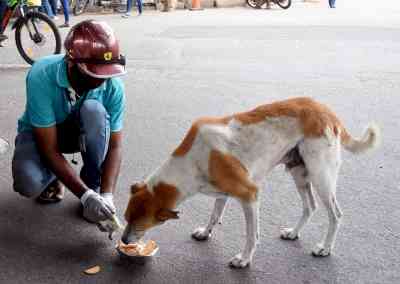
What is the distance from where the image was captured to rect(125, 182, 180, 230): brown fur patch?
2.97 m

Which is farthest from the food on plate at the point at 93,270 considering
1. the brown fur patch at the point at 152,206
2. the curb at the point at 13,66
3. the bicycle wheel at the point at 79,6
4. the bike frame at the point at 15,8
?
the bicycle wheel at the point at 79,6

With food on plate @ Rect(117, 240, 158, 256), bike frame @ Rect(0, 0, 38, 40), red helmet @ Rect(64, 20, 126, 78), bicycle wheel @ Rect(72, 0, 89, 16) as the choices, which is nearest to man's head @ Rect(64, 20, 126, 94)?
red helmet @ Rect(64, 20, 126, 78)

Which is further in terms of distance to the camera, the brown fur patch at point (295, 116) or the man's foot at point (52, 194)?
the man's foot at point (52, 194)

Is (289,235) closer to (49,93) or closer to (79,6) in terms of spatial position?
(49,93)

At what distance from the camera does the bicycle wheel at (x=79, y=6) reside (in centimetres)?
1381

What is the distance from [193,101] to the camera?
632 cm

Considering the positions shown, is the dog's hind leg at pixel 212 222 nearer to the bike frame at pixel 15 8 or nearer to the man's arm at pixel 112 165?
the man's arm at pixel 112 165

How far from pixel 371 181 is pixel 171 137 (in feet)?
6.17

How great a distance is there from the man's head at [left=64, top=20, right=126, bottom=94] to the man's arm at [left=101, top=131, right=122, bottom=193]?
0.58 m

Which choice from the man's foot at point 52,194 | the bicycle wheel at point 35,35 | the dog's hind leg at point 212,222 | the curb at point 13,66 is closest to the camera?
the dog's hind leg at point 212,222

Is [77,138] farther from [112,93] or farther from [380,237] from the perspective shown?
[380,237]

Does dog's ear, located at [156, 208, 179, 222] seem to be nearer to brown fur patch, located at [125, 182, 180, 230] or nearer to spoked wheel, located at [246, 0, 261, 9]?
brown fur patch, located at [125, 182, 180, 230]

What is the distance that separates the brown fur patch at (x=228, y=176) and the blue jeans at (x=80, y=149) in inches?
35.6

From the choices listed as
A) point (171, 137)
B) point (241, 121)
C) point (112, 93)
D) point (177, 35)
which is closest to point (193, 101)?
point (171, 137)
